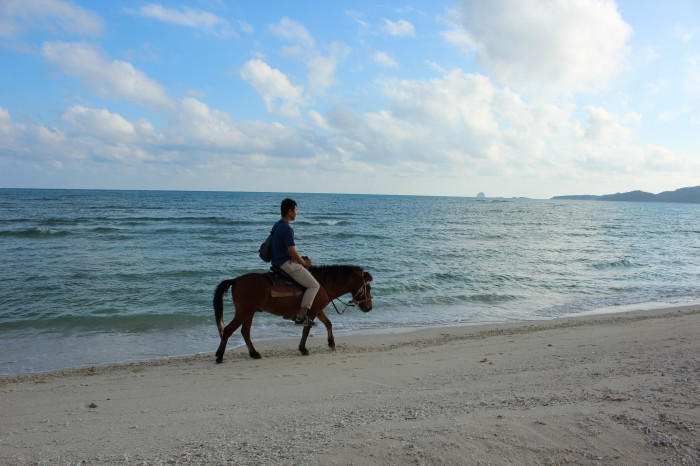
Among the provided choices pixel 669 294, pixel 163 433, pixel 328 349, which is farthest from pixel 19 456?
pixel 669 294

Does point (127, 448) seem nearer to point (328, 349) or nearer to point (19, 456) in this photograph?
point (19, 456)

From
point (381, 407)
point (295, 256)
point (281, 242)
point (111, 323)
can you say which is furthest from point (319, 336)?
point (111, 323)

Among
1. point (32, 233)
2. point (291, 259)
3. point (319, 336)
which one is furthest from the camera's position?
point (32, 233)

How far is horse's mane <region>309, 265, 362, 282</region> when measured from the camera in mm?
7363

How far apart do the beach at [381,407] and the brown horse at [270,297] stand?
595mm

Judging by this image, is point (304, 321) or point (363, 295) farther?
point (363, 295)

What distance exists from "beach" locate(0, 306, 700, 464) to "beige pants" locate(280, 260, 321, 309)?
1076 millimetres

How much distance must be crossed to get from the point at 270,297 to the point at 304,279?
0.70 metres

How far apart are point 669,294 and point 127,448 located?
55.5 feet

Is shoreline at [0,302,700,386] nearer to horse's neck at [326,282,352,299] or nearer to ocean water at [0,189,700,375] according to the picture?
ocean water at [0,189,700,375]

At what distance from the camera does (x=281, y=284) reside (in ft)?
22.6

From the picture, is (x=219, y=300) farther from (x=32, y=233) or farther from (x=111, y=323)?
(x=32, y=233)

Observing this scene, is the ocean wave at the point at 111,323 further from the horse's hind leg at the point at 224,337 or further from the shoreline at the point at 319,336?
the horse's hind leg at the point at 224,337

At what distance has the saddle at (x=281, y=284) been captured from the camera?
685 centimetres
